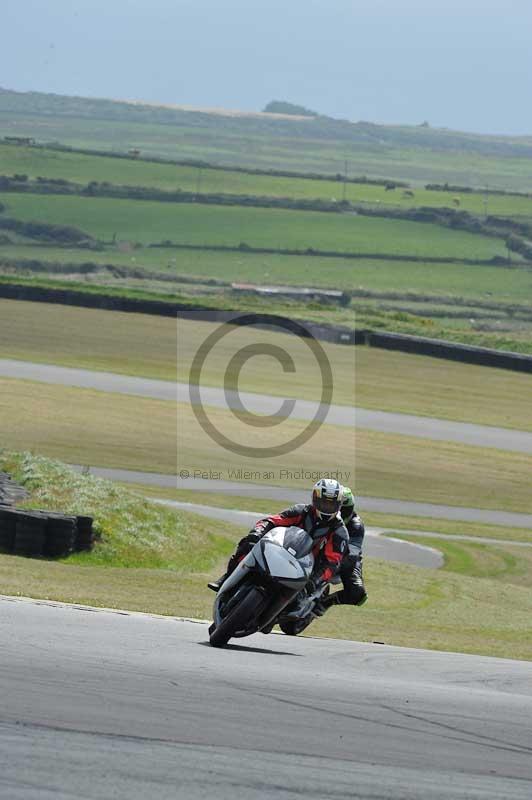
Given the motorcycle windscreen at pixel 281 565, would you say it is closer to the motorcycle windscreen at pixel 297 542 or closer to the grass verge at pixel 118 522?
the motorcycle windscreen at pixel 297 542

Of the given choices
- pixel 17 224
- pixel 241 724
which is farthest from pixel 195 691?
pixel 17 224

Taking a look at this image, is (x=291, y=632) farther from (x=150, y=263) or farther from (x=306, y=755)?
(x=150, y=263)

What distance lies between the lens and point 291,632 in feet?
40.0

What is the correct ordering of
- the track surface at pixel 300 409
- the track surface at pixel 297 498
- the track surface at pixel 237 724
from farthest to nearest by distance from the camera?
the track surface at pixel 300 409 < the track surface at pixel 297 498 < the track surface at pixel 237 724

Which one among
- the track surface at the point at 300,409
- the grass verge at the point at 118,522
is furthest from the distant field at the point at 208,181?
the grass verge at the point at 118,522

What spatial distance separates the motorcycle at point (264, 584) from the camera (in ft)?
34.4

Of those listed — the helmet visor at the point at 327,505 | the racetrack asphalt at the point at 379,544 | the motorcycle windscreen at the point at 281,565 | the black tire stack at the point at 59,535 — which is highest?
the helmet visor at the point at 327,505

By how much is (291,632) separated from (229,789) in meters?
6.29

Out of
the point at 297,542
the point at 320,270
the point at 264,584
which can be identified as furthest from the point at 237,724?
the point at 320,270

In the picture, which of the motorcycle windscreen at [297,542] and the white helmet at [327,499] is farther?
the white helmet at [327,499]

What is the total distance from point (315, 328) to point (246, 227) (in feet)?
242

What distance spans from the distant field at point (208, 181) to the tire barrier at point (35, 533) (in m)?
121

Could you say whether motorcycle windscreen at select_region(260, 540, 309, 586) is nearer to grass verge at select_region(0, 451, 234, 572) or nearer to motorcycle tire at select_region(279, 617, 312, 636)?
motorcycle tire at select_region(279, 617, 312, 636)

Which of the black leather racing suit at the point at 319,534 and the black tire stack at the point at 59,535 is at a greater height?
the black leather racing suit at the point at 319,534
